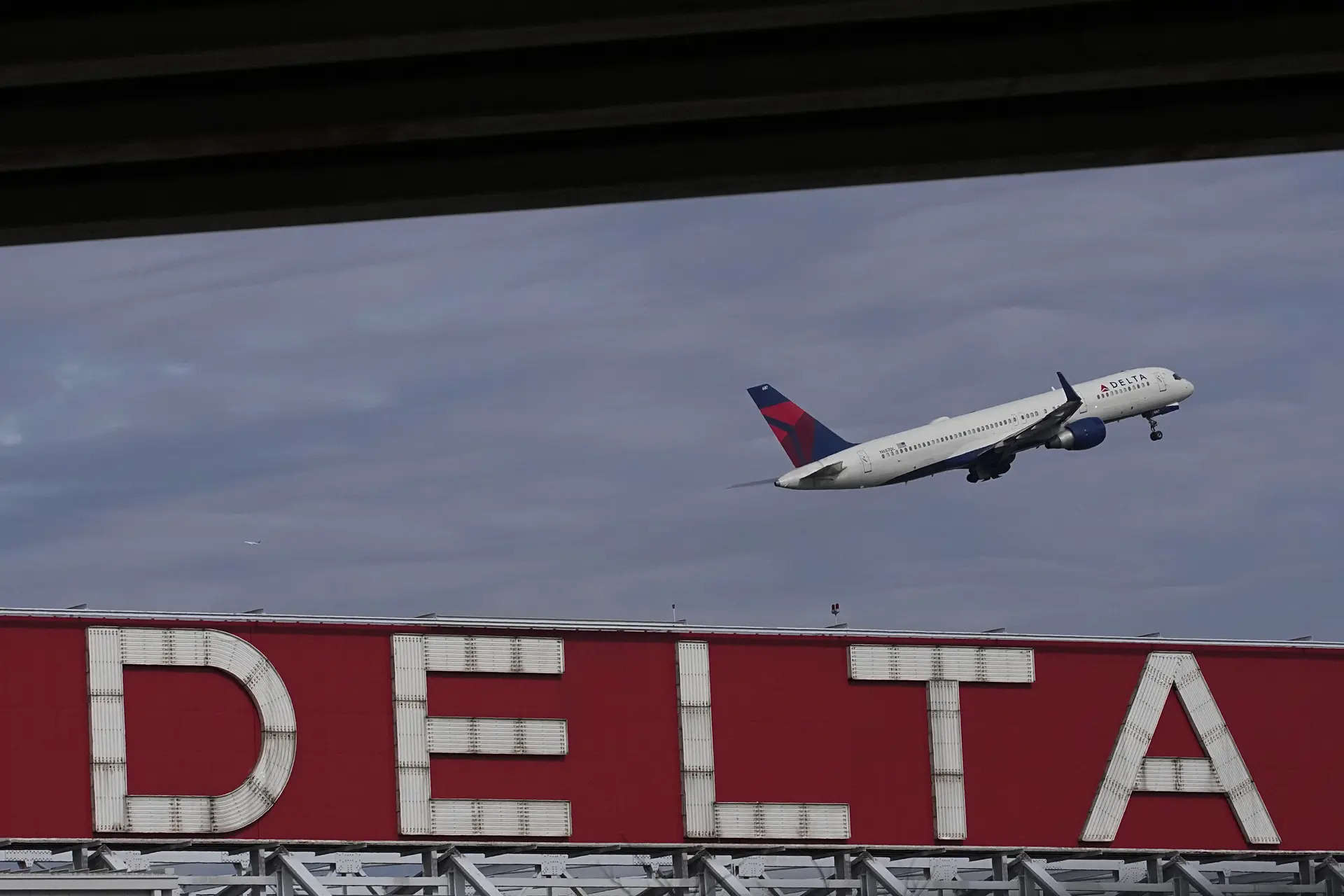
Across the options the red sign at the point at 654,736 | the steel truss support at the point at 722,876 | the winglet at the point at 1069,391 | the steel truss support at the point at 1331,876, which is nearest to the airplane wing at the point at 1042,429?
the winglet at the point at 1069,391

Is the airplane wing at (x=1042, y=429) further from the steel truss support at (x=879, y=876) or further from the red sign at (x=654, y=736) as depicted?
the steel truss support at (x=879, y=876)

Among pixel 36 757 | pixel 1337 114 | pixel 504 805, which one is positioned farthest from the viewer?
pixel 504 805

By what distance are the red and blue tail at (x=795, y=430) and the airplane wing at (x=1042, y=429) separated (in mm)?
6161

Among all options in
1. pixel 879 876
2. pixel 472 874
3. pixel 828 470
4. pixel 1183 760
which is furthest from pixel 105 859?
pixel 828 470

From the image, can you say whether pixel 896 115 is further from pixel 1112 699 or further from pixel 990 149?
pixel 1112 699

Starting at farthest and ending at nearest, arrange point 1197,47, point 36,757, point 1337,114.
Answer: point 36,757, point 1337,114, point 1197,47

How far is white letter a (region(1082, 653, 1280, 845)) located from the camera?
50.6 metres

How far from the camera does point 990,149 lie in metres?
18.0

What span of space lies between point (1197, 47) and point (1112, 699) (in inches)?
1455

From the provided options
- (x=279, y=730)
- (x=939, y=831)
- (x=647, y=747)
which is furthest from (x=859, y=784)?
(x=279, y=730)

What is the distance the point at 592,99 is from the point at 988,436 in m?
62.7

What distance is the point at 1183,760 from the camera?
168 feet

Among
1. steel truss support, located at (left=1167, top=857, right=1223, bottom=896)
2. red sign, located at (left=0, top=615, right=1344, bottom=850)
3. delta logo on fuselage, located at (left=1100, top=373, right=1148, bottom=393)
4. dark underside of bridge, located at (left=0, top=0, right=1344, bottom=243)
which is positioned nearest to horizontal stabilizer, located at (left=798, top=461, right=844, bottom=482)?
delta logo on fuselage, located at (left=1100, top=373, right=1148, bottom=393)

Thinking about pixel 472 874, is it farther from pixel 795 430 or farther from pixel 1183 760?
pixel 795 430
